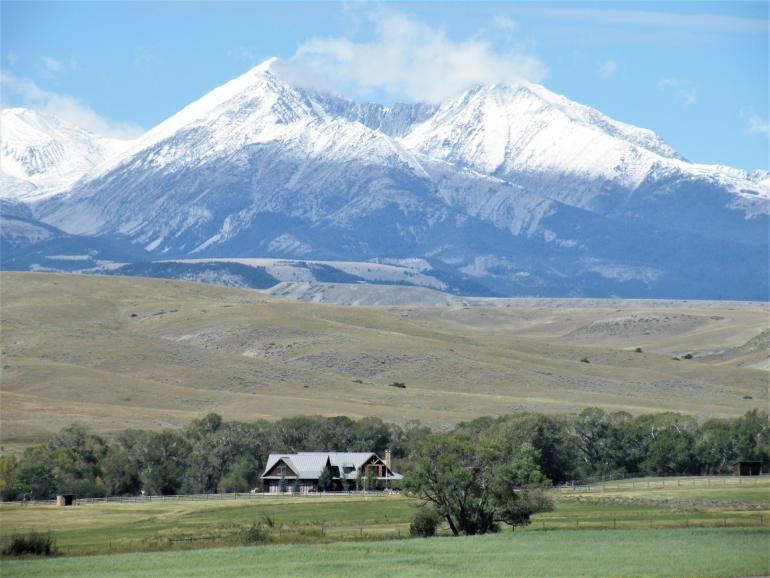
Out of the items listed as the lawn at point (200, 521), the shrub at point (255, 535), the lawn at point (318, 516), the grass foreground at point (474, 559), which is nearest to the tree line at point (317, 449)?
the lawn at point (318, 516)

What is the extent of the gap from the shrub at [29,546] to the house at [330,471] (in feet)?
154

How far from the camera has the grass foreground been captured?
189 feet

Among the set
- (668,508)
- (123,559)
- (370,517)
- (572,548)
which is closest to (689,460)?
(668,508)

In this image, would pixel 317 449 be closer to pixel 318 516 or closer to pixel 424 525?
pixel 318 516

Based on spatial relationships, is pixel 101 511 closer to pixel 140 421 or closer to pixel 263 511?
pixel 263 511

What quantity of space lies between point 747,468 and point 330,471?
3222 centimetres

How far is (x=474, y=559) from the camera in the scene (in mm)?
60969

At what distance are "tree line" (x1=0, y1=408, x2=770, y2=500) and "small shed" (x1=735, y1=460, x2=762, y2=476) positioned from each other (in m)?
2.77

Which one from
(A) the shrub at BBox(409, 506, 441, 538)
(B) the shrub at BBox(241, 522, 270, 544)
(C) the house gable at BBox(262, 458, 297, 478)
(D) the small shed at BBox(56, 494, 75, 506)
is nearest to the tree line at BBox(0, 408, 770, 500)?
(C) the house gable at BBox(262, 458, 297, 478)

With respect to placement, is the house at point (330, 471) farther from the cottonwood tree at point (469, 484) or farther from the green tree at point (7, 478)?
the cottonwood tree at point (469, 484)

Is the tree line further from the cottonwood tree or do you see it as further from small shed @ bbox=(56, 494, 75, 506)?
the cottonwood tree

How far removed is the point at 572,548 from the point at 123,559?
1891 cm

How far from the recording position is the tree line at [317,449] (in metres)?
112

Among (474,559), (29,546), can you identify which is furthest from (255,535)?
(474,559)
